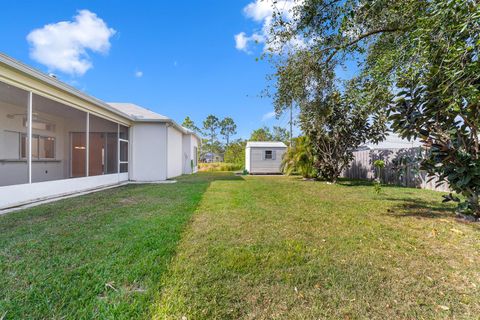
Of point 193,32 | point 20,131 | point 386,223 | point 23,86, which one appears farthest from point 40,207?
point 193,32

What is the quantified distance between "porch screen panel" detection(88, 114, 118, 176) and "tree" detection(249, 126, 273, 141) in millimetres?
20768

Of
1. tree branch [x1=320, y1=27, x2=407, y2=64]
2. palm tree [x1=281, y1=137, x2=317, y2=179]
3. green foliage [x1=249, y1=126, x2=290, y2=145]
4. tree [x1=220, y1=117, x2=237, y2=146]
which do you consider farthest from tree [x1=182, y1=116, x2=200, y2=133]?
tree branch [x1=320, y1=27, x2=407, y2=64]

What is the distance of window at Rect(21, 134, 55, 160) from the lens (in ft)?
30.4

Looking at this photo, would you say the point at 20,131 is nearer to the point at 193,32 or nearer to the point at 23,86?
the point at 23,86

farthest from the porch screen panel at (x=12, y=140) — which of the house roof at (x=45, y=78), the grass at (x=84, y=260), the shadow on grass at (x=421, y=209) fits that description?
the shadow on grass at (x=421, y=209)

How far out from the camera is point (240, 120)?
34.0 m

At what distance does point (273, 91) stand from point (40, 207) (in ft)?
20.6

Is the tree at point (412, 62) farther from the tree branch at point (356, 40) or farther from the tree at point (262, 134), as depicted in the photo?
the tree at point (262, 134)

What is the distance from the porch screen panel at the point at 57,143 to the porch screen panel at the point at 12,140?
540 mm

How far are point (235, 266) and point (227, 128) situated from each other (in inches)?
1246

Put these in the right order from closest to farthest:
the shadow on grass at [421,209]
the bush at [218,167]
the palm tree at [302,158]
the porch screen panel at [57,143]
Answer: the shadow on grass at [421,209]
the porch screen panel at [57,143]
the palm tree at [302,158]
the bush at [218,167]

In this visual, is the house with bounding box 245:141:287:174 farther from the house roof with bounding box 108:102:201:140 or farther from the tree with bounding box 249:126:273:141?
the tree with bounding box 249:126:273:141

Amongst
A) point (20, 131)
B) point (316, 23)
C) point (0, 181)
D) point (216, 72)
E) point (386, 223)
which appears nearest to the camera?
point (386, 223)

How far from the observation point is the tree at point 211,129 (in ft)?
108
